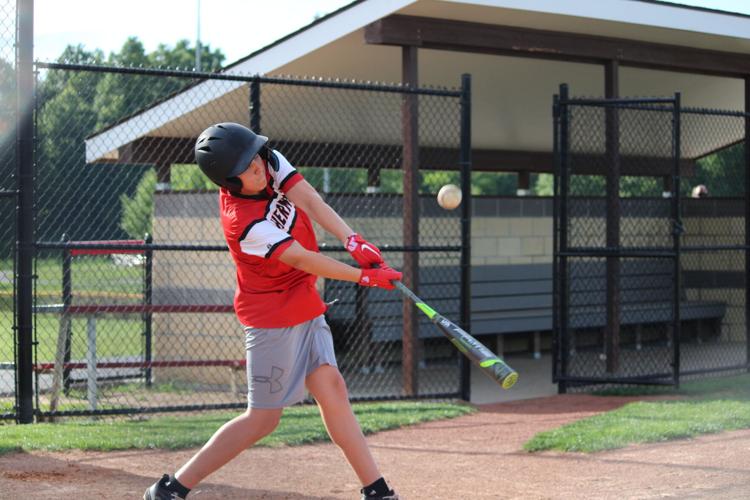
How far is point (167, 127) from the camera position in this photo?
11.3m

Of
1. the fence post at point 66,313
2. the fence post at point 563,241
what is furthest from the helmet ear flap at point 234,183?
the fence post at point 563,241

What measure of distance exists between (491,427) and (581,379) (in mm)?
1919

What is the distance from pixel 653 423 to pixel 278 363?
3.78 metres

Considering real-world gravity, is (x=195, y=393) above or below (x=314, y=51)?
below

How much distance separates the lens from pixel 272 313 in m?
4.45

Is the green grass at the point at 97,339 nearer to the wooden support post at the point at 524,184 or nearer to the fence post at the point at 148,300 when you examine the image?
the fence post at the point at 148,300

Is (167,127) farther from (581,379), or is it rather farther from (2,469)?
(2,469)

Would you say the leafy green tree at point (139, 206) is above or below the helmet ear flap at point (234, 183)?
above

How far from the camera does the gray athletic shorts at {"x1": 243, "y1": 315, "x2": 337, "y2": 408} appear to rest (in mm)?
4441

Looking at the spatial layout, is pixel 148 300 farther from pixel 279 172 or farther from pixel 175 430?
pixel 279 172

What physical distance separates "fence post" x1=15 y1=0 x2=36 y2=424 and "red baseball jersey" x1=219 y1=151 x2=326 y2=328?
123 inches

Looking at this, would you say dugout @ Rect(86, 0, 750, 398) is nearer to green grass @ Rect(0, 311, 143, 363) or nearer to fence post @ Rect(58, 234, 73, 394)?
fence post @ Rect(58, 234, 73, 394)

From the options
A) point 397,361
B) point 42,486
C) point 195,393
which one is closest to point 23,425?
point 42,486

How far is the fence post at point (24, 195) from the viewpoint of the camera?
7.13 metres
